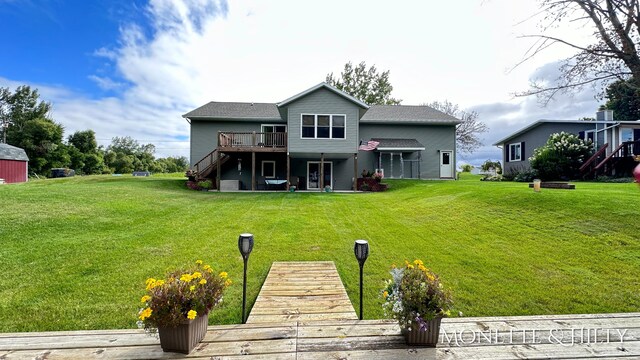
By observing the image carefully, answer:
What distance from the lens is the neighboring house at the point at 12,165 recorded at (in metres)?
20.8

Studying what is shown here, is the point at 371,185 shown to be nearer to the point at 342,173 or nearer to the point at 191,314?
the point at 342,173

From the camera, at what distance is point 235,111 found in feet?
63.5

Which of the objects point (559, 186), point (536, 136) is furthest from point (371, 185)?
point (536, 136)

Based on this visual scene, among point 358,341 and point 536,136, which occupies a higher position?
point 536,136

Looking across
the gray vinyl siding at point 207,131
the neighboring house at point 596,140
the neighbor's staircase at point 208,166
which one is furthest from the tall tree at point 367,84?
the neighbor's staircase at point 208,166

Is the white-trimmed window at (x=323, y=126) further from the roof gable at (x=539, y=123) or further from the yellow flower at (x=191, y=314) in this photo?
the yellow flower at (x=191, y=314)

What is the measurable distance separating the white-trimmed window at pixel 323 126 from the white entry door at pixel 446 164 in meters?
8.38

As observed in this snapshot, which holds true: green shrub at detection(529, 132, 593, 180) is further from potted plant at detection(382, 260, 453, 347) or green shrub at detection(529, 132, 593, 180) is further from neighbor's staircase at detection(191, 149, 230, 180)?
neighbor's staircase at detection(191, 149, 230, 180)

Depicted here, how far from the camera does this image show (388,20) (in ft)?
32.0

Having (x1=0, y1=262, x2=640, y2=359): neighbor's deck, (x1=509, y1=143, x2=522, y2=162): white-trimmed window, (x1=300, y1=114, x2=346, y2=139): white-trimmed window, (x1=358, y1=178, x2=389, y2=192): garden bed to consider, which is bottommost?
(x1=0, y1=262, x2=640, y2=359): neighbor's deck

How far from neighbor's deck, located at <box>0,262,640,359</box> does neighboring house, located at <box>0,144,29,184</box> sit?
91.8ft

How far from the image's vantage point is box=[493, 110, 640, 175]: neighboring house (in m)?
15.4

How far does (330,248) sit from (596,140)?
21.2 meters

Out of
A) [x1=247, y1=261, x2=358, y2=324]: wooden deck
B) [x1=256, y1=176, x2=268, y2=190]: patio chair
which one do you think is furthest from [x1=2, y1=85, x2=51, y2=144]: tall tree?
[x1=247, y1=261, x2=358, y2=324]: wooden deck
